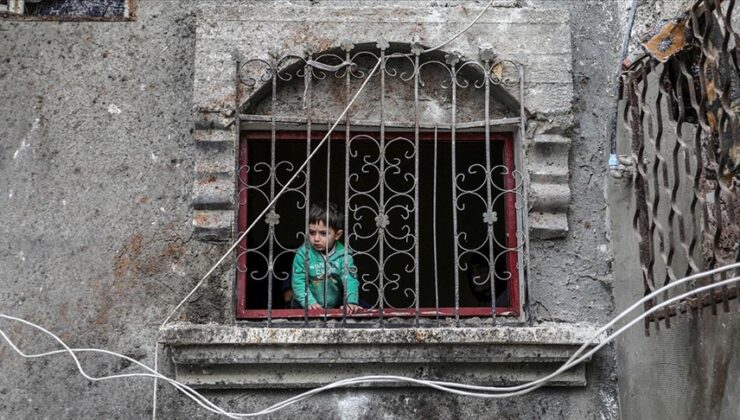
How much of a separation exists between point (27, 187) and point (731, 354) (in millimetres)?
2984

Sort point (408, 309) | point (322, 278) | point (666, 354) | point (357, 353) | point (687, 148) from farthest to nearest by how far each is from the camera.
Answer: point (322, 278), point (408, 309), point (357, 353), point (666, 354), point (687, 148)

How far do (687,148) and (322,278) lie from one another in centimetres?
168

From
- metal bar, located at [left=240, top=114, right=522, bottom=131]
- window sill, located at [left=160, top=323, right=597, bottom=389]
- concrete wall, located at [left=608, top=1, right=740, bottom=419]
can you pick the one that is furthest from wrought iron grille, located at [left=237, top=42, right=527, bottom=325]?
concrete wall, located at [left=608, top=1, right=740, bottom=419]

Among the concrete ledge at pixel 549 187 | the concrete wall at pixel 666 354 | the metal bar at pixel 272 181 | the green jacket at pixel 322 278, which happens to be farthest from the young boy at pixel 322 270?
the concrete wall at pixel 666 354

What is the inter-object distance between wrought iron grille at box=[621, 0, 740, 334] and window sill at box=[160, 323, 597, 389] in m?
0.50

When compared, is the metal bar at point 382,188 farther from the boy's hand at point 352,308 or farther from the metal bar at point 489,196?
the metal bar at point 489,196

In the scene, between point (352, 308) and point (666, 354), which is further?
point (352, 308)

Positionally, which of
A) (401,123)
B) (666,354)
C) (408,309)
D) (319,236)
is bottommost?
(666,354)

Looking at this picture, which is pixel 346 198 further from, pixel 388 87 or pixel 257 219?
pixel 388 87

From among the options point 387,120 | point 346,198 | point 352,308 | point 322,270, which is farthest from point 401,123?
point 352,308

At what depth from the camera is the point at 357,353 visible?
13.7ft

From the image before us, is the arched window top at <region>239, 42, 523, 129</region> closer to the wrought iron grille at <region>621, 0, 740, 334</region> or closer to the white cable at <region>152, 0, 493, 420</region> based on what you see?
the white cable at <region>152, 0, 493, 420</region>

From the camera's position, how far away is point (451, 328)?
166 inches

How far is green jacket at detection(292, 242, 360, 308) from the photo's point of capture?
4520 mm
